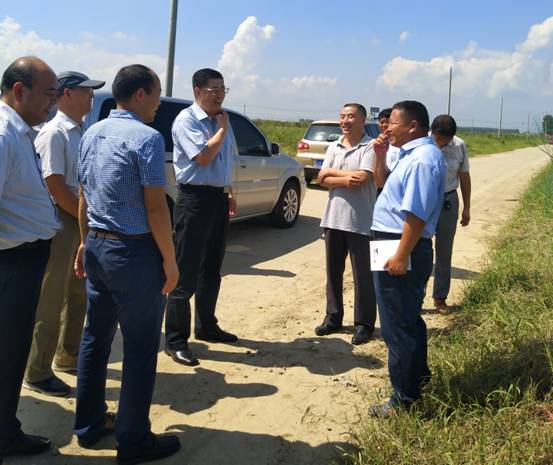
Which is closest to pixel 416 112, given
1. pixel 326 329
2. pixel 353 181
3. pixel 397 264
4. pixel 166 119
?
pixel 397 264

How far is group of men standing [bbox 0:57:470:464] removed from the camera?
252cm

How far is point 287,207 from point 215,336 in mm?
4771

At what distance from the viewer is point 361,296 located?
177 inches

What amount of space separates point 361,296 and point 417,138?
1.81 meters

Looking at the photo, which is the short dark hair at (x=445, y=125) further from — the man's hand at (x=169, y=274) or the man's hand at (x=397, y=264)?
the man's hand at (x=169, y=274)

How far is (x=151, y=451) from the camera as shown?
2773 millimetres

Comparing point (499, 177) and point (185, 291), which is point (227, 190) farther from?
point (499, 177)

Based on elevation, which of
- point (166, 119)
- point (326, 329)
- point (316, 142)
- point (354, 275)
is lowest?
point (326, 329)

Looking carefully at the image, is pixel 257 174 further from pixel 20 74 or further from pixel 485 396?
pixel 20 74

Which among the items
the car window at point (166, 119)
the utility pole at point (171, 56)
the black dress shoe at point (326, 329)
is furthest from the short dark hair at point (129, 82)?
the utility pole at point (171, 56)

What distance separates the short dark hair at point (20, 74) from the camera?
251cm

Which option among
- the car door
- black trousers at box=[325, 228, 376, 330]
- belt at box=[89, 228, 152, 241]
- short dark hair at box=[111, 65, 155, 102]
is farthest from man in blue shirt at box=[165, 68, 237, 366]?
the car door

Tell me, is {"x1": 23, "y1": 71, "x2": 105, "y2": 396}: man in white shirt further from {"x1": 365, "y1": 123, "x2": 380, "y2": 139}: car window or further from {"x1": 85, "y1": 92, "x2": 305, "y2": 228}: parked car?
{"x1": 365, "y1": 123, "x2": 380, "y2": 139}: car window

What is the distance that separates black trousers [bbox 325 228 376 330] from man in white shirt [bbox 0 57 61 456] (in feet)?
8.29
